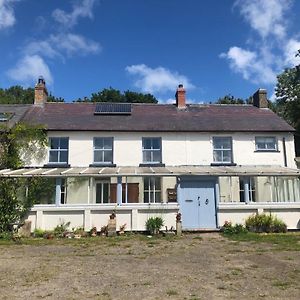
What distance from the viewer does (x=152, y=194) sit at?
18.1 meters

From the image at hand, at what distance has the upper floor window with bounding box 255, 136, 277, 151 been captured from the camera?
2078cm

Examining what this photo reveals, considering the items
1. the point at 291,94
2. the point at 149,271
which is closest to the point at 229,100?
the point at 291,94

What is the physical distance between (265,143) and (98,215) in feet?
35.6

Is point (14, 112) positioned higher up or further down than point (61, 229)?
higher up

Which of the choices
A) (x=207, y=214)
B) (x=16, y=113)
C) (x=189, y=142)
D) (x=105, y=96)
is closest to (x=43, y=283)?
(x=207, y=214)

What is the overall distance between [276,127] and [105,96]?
100.0 ft

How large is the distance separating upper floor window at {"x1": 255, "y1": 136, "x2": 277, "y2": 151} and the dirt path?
8.93m

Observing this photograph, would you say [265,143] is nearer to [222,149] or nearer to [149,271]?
[222,149]

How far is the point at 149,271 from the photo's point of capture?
28.7ft

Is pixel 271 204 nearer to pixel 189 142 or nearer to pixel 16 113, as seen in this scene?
pixel 189 142

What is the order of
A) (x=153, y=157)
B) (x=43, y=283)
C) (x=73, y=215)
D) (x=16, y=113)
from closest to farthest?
(x=43, y=283), (x=73, y=215), (x=153, y=157), (x=16, y=113)

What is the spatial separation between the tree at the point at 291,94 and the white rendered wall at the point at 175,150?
13711 mm

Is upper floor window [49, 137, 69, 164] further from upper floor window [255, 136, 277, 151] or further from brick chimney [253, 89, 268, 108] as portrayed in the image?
brick chimney [253, 89, 268, 108]

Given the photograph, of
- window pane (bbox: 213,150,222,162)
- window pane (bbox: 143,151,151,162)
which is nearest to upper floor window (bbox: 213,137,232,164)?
window pane (bbox: 213,150,222,162)
